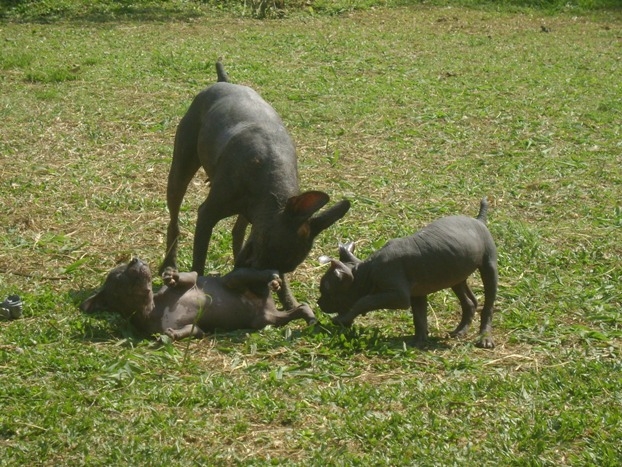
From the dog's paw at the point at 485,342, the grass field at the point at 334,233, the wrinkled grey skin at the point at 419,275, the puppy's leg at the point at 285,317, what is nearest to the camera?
the grass field at the point at 334,233

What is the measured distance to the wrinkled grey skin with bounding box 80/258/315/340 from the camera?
6.68 metres

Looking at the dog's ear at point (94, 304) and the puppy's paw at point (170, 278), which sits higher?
the puppy's paw at point (170, 278)

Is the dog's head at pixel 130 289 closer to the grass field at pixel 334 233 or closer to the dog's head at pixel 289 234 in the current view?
the grass field at pixel 334 233

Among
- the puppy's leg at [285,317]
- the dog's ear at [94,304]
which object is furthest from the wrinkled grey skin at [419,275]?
the dog's ear at [94,304]

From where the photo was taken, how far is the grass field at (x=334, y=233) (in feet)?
18.0

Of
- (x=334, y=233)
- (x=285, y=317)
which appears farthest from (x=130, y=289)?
(x=334, y=233)

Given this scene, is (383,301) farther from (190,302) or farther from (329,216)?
(190,302)

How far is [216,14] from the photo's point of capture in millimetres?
20781

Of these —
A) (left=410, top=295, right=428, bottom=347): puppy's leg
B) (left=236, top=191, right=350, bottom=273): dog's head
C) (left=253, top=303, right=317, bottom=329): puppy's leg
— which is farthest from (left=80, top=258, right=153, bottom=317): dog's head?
(left=410, top=295, right=428, bottom=347): puppy's leg

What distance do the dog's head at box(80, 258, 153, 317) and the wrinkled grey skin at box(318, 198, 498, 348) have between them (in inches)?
46.7

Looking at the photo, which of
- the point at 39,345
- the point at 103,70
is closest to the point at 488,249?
the point at 39,345

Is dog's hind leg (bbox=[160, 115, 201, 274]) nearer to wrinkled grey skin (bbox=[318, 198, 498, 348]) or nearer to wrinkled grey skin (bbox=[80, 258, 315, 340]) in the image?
wrinkled grey skin (bbox=[80, 258, 315, 340])

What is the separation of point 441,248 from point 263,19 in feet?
47.3

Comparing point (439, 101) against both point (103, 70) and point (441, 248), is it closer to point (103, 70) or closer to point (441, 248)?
point (103, 70)
